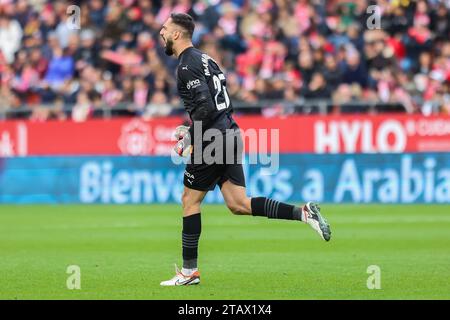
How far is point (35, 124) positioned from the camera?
23.4 metres

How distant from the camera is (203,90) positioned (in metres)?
10.4

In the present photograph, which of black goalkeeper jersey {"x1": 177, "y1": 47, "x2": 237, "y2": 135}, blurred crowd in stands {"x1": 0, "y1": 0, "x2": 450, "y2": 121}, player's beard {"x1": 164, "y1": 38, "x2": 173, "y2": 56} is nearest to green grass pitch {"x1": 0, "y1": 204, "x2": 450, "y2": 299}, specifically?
black goalkeeper jersey {"x1": 177, "y1": 47, "x2": 237, "y2": 135}

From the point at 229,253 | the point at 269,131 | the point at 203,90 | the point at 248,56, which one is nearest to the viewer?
the point at 203,90

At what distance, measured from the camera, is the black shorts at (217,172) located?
10.5m

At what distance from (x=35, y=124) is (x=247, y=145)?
189 inches

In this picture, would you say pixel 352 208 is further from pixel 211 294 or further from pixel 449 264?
pixel 211 294

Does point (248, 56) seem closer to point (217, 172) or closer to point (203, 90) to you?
point (217, 172)

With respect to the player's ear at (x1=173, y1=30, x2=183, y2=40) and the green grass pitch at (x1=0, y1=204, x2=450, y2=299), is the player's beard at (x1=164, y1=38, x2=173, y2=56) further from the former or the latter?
the green grass pitch at (x1=0, y1=204, x2=450, y2=299)

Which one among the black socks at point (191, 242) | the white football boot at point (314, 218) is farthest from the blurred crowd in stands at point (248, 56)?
the black socks at point (191, 242)

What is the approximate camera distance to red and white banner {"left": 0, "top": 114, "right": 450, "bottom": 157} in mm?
22031

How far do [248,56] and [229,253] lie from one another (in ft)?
35.1

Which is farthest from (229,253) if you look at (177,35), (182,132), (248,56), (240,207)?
(248,56)

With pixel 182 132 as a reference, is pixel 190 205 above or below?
below

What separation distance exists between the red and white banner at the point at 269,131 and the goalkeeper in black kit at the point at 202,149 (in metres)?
11.7
